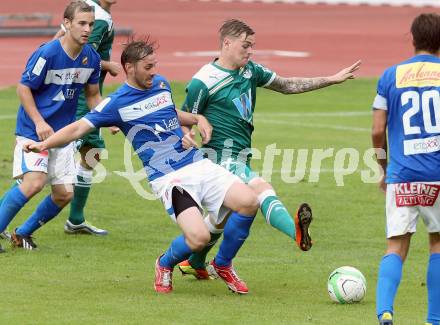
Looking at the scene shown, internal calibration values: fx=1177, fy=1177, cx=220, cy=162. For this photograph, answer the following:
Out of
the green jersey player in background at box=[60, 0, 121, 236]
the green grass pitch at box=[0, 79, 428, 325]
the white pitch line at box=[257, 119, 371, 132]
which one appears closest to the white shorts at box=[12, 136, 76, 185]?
the green grass pitch at box=[0, 79, 428, 325]

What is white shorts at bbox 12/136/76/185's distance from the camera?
1056 centimetres

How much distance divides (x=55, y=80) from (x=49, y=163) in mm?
770

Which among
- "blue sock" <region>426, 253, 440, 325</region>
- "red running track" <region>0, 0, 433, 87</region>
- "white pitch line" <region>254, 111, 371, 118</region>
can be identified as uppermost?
"red running track" <region>0, 0, 433, 87</region>

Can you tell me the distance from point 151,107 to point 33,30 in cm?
2581

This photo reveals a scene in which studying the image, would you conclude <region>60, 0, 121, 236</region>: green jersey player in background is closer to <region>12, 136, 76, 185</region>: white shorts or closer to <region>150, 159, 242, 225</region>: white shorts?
<region>12, 136, 76, 185</region>: white shorts

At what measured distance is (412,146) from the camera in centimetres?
801

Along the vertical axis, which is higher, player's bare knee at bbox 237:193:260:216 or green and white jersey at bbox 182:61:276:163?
green and white jersey at bbox 182:61:276:163

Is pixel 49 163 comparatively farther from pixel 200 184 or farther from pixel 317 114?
pixel 317 114

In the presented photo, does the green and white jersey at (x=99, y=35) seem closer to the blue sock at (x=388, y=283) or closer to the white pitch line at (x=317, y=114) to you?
the blue sock at (x=388, y=283)

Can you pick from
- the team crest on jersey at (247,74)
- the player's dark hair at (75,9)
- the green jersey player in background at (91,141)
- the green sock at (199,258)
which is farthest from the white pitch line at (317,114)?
the green sock at (199,258)

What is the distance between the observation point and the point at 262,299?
9.21 meters

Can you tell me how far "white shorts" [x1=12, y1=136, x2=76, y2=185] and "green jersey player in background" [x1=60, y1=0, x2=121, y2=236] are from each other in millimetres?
828

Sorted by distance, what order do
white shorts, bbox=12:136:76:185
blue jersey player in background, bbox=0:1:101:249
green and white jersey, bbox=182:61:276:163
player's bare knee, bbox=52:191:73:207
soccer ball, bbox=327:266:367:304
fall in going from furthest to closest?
player's bare knee, bbox=52:191:73:207, white shorts, bbox=12:136:76:185, blue jersey player in background, bbox=0:1:101:249, green and white jersey, bbox=182:61:276:163, soccer ball, bbox=327:266:367:304

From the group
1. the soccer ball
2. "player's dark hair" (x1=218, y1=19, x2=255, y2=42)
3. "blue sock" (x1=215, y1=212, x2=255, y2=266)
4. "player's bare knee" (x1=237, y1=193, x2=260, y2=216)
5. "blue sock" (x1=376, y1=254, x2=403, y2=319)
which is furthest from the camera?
"player's dark hair" (x1=218, y1=19, x2=255, y2=42)
